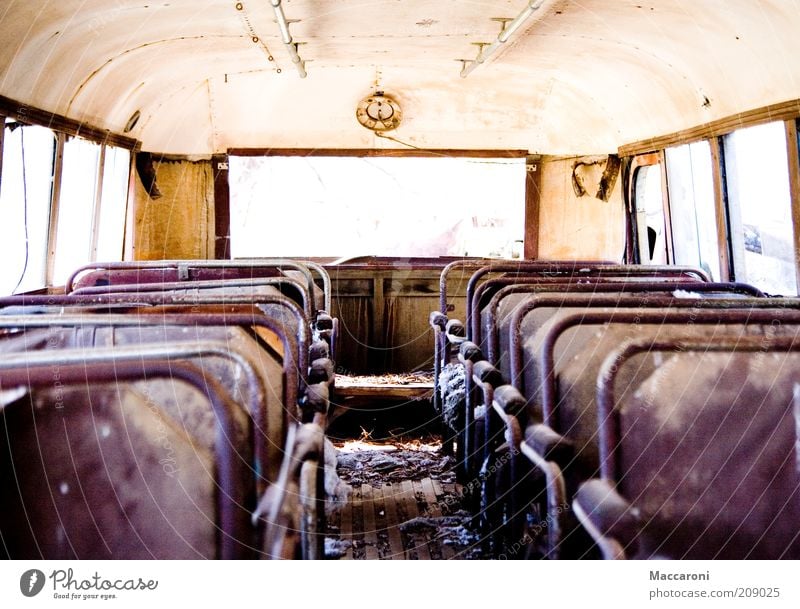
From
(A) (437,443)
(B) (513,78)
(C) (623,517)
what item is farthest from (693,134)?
(C) (623,517)

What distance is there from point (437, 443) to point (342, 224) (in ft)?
9.32

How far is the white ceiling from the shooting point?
11.8ft

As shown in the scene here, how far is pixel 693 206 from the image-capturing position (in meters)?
5.23

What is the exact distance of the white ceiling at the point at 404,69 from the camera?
141 inches

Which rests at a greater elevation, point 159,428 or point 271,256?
point 271,256

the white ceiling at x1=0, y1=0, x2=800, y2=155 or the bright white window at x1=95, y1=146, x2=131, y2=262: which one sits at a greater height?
the white ceiling at x1=0, y1=0, x2=800, y2=155

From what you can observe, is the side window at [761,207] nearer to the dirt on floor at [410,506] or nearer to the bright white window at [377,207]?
the dirt on floor at [410,506]

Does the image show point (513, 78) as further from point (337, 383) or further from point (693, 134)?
point (337, 383)

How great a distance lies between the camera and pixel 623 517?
181 cm

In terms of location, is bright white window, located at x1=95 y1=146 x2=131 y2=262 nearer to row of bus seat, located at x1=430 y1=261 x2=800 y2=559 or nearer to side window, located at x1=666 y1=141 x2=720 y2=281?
row of bus seat, located at x1=430 y1=261 x2=800 y2=559

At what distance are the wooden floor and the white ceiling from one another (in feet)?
9.45

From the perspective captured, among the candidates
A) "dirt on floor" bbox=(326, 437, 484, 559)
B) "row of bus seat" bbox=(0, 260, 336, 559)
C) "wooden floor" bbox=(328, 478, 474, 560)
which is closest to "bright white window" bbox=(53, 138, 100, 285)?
"dirt on floor" bbox=(326, 437, 484, 559)

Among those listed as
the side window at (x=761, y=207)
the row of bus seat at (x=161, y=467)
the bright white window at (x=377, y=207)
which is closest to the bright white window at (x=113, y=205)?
the bright white window at (x=377, y=207)
